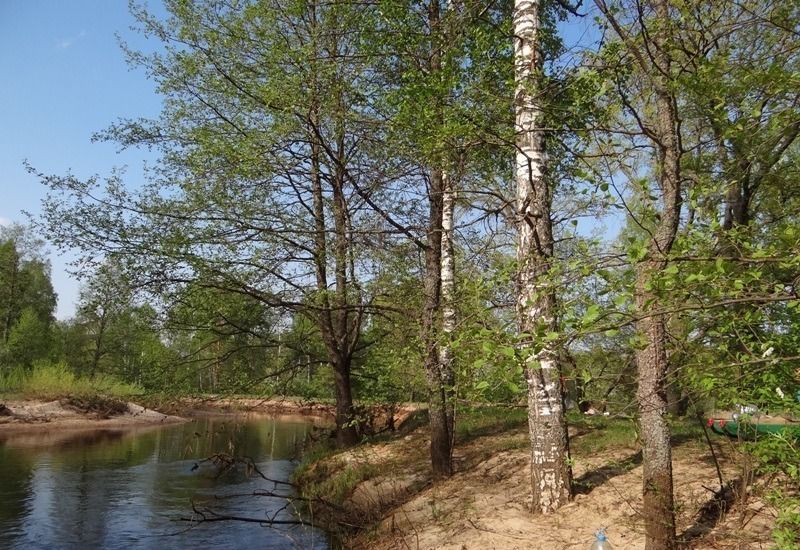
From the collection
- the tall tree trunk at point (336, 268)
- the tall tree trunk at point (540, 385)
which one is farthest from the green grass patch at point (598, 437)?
the tall tree trunk at point (336, 268)

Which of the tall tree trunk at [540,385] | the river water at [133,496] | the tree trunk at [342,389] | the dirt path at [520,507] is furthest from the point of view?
the tree trunk at [342,389]

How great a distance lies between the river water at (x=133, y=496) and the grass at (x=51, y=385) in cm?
810

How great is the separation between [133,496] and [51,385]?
23651 millimetres

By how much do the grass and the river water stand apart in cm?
810

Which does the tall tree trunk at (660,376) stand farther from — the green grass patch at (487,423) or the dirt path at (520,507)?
the green grass patch at (487,423)

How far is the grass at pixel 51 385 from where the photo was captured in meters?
31.8

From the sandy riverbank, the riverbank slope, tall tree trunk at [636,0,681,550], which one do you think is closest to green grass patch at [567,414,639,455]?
the riverbank slope

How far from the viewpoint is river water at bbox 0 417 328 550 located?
31.8 ft

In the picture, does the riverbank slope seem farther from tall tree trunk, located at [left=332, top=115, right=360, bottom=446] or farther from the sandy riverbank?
the sandy riverbank

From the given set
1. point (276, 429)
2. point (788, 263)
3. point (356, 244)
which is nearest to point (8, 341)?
point (276, 429)

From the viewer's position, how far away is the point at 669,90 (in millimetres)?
4066

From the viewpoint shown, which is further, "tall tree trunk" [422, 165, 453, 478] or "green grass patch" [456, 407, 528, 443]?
"green grass patch" [456, 407, 528, 443]

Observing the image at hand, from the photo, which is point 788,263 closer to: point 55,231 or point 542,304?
point 542,304

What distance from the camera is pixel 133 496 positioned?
1327 centimetres
